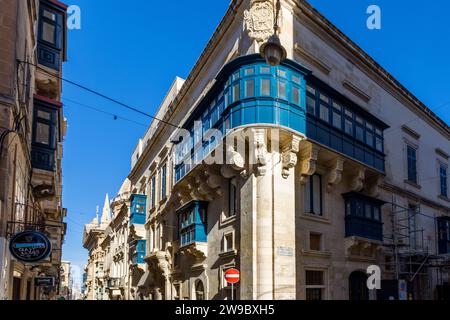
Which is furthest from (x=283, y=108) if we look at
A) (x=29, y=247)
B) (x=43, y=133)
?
(x=29, y=247)

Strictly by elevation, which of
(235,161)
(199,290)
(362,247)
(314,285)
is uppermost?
(235,161)

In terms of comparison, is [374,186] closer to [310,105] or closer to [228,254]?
[310,105]

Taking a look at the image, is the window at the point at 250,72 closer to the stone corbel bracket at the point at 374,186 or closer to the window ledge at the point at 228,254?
the window ledge at the point at 228,254

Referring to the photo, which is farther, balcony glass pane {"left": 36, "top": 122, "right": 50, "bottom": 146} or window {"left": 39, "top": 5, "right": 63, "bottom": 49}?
window {"left": 39, "top": 5, "right": 63, "bottom": 49}

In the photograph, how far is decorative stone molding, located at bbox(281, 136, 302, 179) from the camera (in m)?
17.1

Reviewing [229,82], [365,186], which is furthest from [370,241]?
[229,82]

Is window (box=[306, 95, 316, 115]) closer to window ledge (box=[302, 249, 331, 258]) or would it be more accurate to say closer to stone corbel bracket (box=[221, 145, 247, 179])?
stone corbel bracket (box=[221, 145, 247, 179])

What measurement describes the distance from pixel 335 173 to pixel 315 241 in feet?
9.66

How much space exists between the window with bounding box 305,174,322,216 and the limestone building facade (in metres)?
10.2

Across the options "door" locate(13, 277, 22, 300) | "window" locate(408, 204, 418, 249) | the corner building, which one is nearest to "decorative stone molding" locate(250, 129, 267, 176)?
the corner building

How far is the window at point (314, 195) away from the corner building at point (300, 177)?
0.15 feet

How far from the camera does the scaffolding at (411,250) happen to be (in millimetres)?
21766

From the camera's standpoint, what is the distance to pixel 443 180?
29500mm
